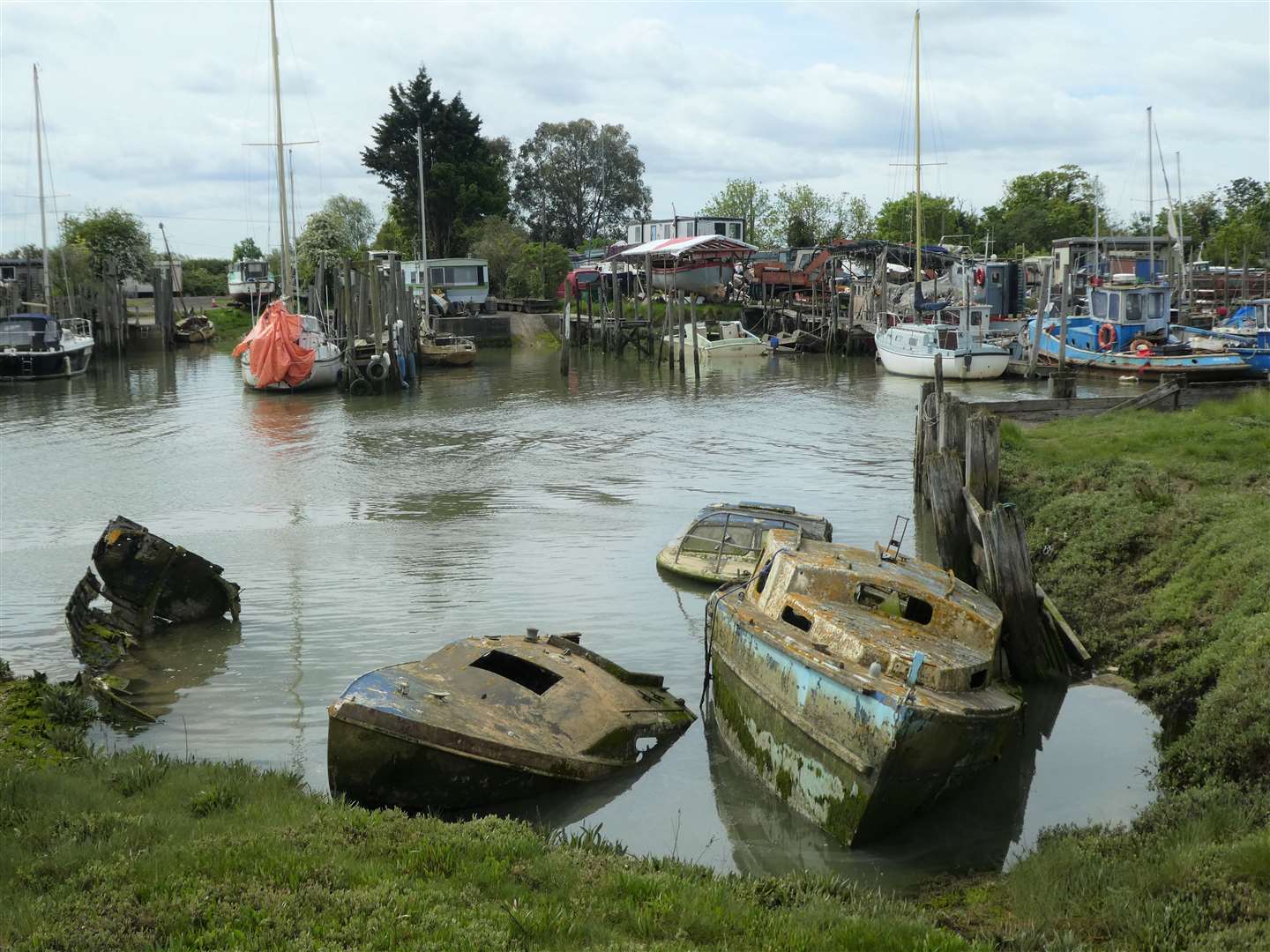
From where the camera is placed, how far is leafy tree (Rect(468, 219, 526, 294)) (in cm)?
8562

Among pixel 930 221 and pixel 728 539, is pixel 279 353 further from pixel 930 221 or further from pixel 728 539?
pixel 930 221

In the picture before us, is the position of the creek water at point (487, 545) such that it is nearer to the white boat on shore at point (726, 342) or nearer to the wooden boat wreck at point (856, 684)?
the wooden boat wreck at point (856, 684)

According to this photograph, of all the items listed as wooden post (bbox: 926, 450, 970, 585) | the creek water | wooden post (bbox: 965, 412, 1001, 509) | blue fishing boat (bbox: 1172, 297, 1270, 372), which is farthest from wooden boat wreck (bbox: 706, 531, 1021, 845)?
blue fishing boat (bbox: 1172, 297, 1270, 372)

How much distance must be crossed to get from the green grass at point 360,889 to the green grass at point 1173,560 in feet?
13.0

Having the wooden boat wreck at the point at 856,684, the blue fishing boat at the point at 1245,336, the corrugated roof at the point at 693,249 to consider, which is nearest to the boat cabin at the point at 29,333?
the corrugated roof at the point at 693,249

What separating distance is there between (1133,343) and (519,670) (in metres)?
36.8

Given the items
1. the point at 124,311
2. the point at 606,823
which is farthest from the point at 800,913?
the point at 124,311

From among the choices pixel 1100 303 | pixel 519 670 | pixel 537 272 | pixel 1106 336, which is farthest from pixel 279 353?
pixel 537 272

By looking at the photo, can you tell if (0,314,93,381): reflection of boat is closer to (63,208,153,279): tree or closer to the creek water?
the creek water

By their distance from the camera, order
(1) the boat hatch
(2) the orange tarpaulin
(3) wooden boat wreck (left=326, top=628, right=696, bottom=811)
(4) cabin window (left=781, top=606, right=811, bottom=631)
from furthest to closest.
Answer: (2) the orange tarpaulin, (1) the boat hatch, (4) cabin window (left=781, top=606, right=811, bottom=631), (3) wooden boat wreck (left=326, top=628, right=696, bottom=811)

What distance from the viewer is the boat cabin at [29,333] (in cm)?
5291

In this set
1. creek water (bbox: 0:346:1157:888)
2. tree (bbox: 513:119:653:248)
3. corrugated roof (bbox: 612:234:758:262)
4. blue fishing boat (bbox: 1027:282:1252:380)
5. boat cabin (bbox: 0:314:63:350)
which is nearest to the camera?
creek water (bbox: 0:346:1157:888)

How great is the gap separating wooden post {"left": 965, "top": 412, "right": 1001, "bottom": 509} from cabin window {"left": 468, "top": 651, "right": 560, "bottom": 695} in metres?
6.91

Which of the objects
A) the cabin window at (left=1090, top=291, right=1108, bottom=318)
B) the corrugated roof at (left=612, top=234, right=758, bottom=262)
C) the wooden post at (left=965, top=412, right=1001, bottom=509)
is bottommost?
the wooden post at (left=965, top=412, right=1001, bottom=509)
